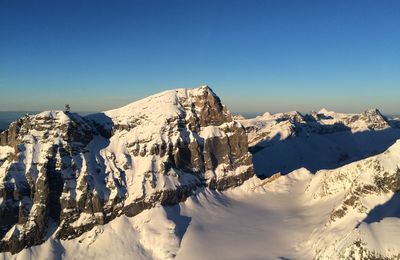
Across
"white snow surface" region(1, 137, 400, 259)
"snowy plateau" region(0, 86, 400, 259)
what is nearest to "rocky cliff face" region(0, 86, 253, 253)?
"snowy plateau" region(0, 86, 400, 259)

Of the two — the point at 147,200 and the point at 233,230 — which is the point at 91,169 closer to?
the point at 147,200

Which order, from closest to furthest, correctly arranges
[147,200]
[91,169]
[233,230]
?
[233,230] → [147,200] → [91,169]

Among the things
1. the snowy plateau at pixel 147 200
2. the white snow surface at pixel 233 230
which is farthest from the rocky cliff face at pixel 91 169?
the white snow surface at pixel 233 230

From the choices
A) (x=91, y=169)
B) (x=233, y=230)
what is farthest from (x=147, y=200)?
(x=233, y=230)

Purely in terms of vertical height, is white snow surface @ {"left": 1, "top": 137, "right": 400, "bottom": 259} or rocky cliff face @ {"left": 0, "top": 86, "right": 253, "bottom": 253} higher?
rocky cliff face @ {"left": 0, "top": 86, "right": 253, "bottom": 253}

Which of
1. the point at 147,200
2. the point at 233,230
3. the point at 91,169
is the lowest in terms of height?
the point at 233,230

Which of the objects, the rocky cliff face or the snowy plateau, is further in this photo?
the rocky cliff face

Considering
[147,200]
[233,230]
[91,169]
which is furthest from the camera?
[91,169]

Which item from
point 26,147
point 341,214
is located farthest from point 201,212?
point 26,147

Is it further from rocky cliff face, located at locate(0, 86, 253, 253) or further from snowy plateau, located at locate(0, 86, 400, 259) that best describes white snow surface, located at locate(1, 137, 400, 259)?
rocky cliff face, located at locate(0, 86, 253, 253)

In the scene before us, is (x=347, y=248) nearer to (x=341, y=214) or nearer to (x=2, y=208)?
(x=341, y=214)
